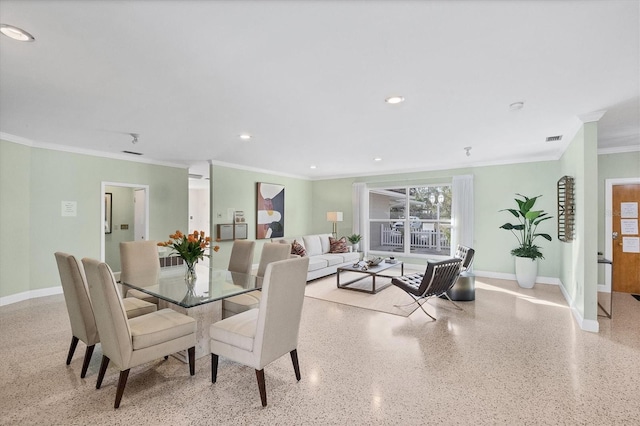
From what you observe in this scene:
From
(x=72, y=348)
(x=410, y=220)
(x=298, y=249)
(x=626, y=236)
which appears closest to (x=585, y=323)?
(x=626, y=236)

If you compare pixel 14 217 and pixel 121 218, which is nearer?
pixel 14 217

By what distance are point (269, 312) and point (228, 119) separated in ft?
8.24

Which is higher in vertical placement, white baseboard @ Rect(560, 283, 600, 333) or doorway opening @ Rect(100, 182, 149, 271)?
doorway opening @ Rect(100, 182, 149, 271)

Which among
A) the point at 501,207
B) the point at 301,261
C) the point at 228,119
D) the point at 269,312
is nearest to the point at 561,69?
the point at 301,261

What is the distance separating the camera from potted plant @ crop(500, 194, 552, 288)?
5.38m

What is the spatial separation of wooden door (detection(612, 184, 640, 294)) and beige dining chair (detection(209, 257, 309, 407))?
5.99 metres

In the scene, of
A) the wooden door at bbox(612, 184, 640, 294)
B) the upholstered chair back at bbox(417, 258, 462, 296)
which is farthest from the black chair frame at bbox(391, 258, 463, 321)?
the wooden door at bbox(612, 184, 640, 294)

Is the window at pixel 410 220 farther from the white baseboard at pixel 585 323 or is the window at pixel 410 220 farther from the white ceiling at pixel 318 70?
the white baseboard at pixel 585 323

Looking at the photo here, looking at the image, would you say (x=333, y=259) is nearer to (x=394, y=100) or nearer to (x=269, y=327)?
(x=394, y=100)

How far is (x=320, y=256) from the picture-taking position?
22.3ft

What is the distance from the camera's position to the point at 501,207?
20.5 ft

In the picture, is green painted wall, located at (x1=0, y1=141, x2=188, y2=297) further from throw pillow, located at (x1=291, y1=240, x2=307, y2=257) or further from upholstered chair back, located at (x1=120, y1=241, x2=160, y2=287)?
throw pillow, located at (x1=291, y1=240, x2=307, y2=257)

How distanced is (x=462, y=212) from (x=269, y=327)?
5.69 metres

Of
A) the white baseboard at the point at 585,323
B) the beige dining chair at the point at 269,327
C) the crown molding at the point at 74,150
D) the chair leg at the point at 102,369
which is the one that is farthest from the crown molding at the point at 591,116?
the crown molding at the point at 74,150
